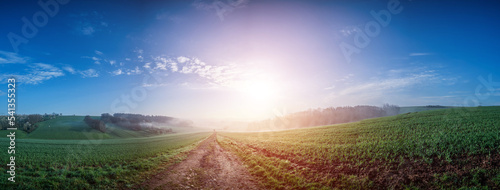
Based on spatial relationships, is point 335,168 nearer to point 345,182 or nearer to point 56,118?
point 345,182

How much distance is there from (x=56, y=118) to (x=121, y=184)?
3244 inches

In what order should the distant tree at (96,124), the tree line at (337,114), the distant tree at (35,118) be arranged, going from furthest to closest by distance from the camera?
the tree line at (337,114), the distant tree at (96,124), the distant tree at (35,118)

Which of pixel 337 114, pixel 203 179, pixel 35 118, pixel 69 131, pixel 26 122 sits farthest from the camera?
pixel 337 114

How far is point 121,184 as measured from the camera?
11.0 metres

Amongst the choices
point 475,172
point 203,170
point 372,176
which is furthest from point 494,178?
point 203,170

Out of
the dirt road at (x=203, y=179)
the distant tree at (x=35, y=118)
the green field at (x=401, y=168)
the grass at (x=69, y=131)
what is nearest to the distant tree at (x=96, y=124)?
the grass at (x=69, y=131)

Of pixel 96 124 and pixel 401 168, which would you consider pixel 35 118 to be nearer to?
pixel 96 124

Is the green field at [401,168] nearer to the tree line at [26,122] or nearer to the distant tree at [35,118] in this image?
the tree line at [26,122]

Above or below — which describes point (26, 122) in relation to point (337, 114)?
above

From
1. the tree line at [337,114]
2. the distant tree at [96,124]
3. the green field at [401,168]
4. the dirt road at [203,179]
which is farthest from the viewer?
the tree line at [337,114]

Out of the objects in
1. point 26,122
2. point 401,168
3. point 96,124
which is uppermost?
point 26,122

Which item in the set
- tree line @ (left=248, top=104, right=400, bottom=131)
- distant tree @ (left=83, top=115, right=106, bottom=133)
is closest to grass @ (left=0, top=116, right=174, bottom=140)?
distant tree @ (left=83, top=115, right=106, bottom=133)

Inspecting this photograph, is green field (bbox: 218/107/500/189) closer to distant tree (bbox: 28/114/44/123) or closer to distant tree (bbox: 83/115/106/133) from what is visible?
distant tree (bbox: 83/115/106/133)

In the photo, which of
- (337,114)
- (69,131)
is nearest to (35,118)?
(69,131)
